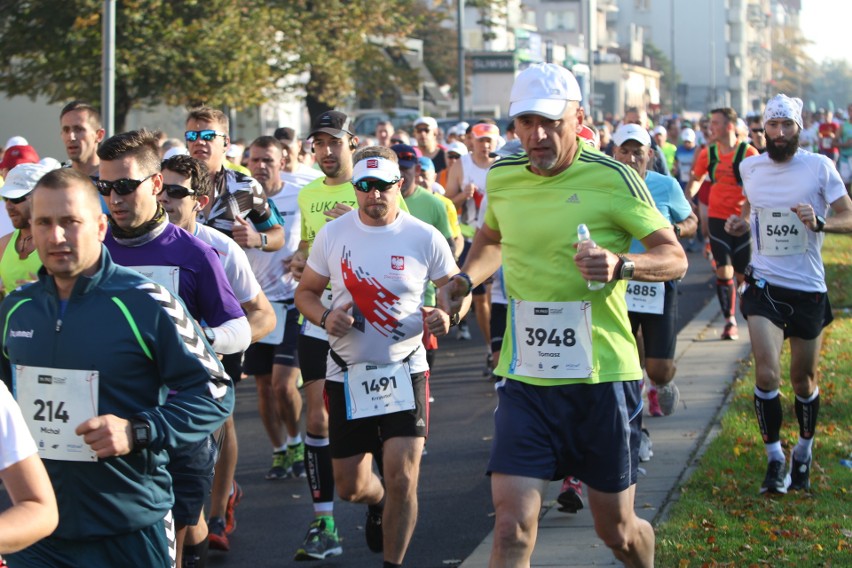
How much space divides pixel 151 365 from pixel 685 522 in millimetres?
3789

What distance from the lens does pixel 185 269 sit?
5.43 meters

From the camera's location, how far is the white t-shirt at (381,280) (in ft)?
22.2

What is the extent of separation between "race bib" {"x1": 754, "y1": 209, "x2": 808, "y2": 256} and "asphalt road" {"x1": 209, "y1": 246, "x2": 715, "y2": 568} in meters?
2.25

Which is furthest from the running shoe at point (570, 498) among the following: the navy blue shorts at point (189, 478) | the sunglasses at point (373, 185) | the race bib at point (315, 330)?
the navy blue shorts at point (189, 478)

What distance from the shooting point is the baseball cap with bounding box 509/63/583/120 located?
5.20 meters

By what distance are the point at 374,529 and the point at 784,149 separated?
3347 mm

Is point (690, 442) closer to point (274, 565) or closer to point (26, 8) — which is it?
point (274, 565)

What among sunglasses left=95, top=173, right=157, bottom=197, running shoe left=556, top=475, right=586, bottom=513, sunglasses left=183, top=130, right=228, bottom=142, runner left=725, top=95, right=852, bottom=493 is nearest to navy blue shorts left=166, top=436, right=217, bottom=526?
sunglasses left=95, top=173, right=157, bottom=197

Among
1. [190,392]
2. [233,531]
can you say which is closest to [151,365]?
[190,392]

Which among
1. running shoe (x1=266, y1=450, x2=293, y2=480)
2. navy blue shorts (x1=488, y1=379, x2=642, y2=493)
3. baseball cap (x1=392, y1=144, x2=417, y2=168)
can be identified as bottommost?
running shoe (x1=266, y1=450, x2=293, y2=480)

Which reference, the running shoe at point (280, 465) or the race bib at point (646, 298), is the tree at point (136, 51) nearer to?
the running shoe at point (280, 465)

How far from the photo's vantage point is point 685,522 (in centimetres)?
715

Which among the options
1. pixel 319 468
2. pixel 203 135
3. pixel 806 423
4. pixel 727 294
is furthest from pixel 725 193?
pixel 319 468

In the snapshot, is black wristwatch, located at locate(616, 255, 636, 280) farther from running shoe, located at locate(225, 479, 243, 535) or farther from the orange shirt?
the orange shirt
